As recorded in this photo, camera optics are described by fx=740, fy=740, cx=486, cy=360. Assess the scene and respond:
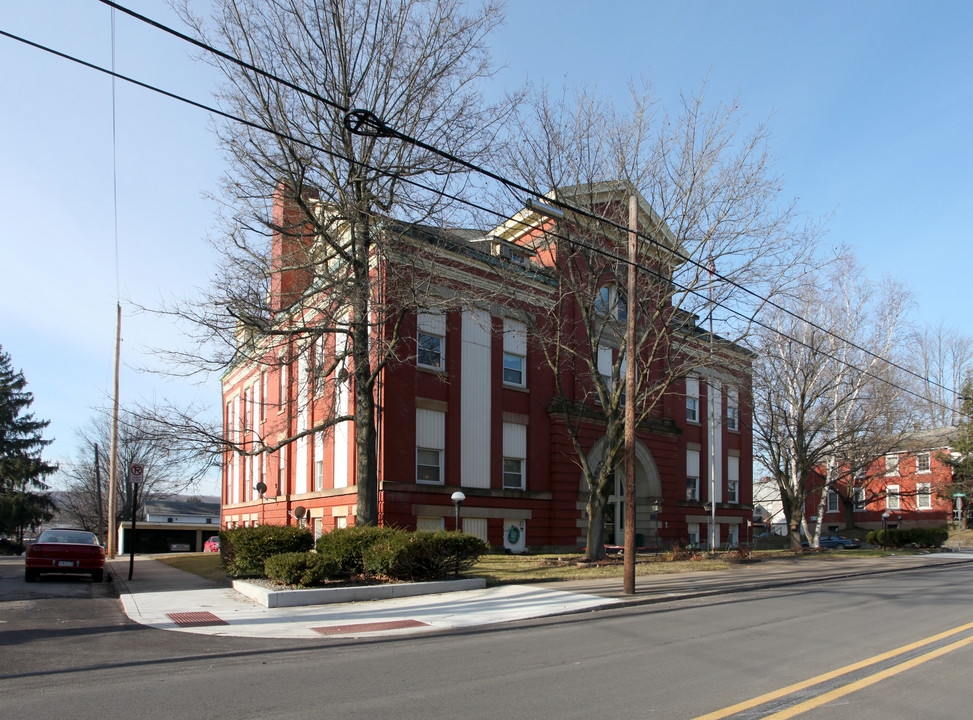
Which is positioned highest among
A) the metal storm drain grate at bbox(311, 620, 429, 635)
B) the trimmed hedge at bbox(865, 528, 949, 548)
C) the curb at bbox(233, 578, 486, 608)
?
the metal storm drain grate at bbox(311, 620, 429, 635)

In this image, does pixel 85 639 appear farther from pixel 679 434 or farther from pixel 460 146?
pixel 679 434

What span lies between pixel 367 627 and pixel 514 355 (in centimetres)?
1882

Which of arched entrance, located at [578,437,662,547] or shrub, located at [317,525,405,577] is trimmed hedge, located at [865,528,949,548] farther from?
shrub, located at [317,525,405,577]

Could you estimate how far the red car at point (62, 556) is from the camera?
18188 millimetres

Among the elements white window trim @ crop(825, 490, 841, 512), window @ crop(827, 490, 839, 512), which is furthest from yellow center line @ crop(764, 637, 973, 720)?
window @ crop(827, 490, 839, 512)

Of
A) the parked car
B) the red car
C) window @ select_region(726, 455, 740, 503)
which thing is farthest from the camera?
the parked car

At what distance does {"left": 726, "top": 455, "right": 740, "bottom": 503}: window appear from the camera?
41.8 meters

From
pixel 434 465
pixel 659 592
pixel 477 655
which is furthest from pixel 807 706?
pixel 434 465

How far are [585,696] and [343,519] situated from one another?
20.2 m

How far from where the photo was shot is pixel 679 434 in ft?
121

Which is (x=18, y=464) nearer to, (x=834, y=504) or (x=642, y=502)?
(x=642, y=502)

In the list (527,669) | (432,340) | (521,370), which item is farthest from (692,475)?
(527,669)

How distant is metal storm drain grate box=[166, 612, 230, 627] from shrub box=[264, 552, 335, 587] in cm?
190

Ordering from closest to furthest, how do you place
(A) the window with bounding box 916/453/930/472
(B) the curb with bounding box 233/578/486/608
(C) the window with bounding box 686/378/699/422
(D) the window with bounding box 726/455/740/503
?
(B) the curb with bounding box 233/578/486/608 < (C) the window with bounding box 686/378/699/422 < (D) the window with bounding box 726/455/740/503 < (A) the window with bounding box 916/453/930/472
